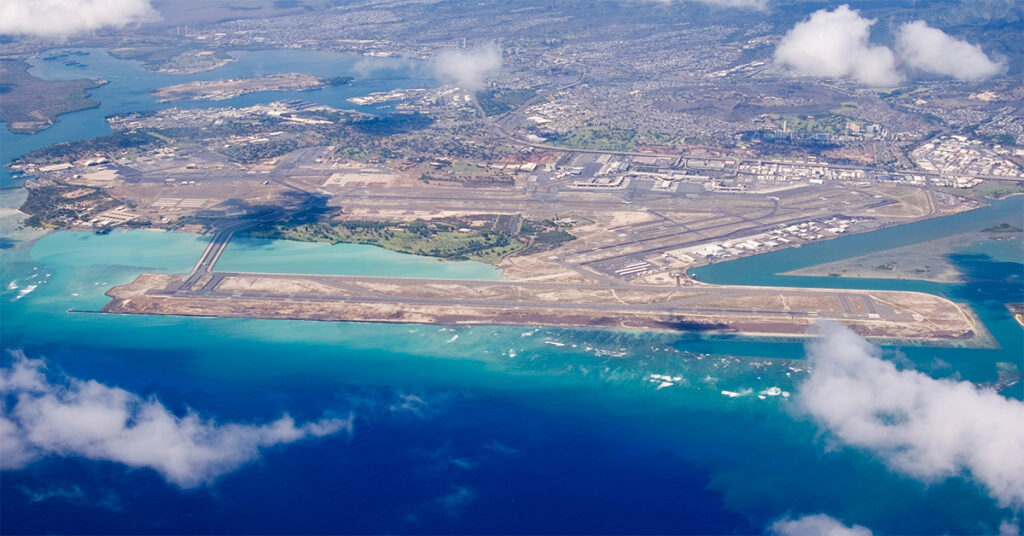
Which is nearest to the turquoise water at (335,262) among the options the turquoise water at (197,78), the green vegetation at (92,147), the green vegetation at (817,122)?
the green vegetation at (92,147)

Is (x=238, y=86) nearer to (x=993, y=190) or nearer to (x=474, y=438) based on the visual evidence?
(x=474, y=438)

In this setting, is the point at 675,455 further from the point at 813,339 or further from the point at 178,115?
the point at 178,115

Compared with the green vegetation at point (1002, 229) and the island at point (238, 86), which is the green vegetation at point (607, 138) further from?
the island at point (238, 86)

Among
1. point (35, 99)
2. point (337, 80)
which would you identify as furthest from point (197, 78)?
point (35, 99)

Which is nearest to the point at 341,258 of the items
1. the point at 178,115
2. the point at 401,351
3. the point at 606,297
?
the point at 401,351

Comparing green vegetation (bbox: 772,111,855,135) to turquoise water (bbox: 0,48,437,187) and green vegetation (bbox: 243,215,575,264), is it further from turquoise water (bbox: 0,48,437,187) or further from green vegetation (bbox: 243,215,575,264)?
turquoise water (bbox: 0,48,437,187)

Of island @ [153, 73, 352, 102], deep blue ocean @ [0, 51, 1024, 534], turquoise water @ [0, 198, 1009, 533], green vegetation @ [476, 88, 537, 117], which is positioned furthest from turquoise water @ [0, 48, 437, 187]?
turquoise water @ [0, 198, 1009, 533]
